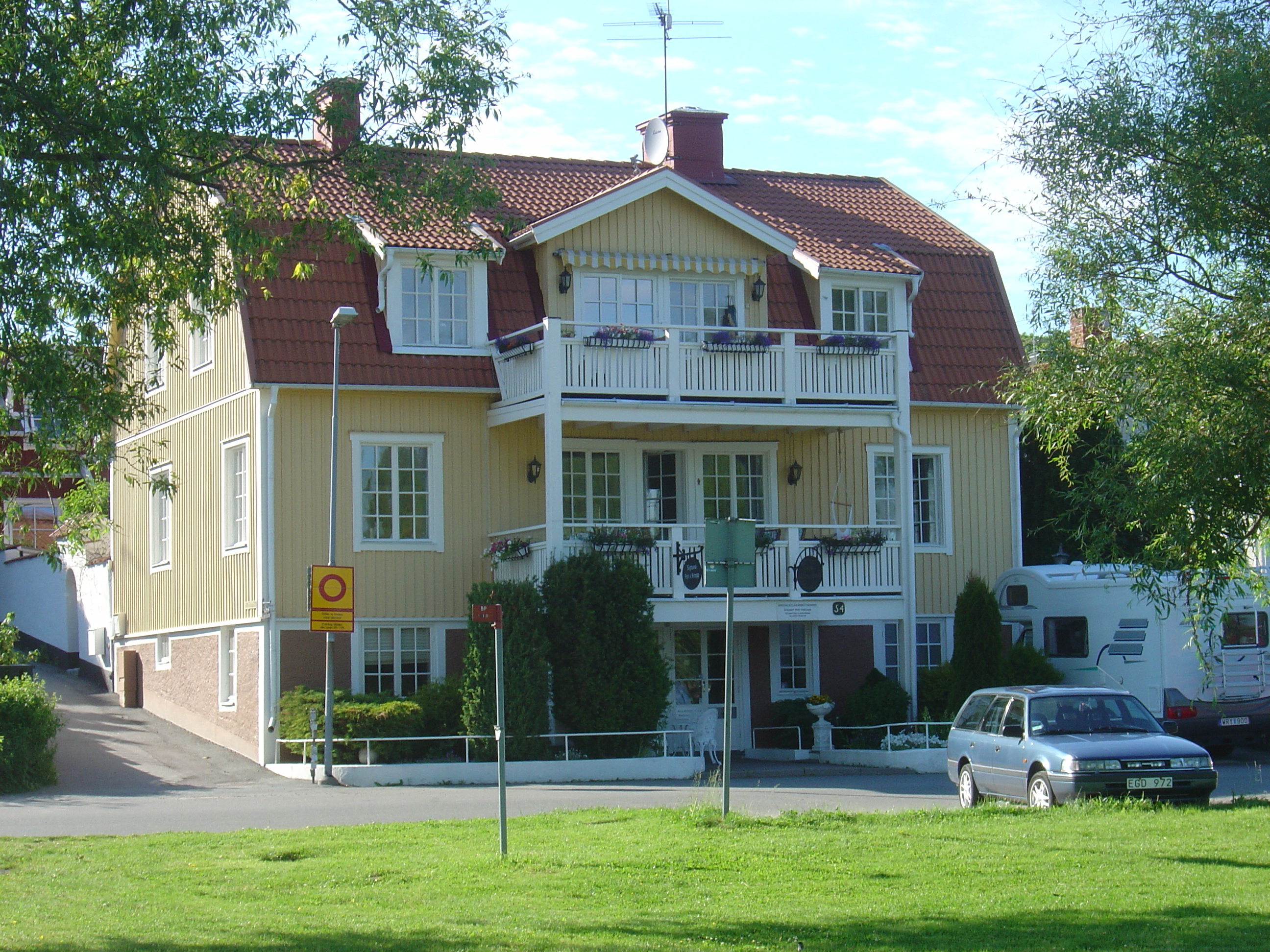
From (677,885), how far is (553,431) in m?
12.7

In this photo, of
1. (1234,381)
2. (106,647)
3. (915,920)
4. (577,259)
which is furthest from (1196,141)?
(106,647)

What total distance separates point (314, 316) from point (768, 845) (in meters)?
13.7

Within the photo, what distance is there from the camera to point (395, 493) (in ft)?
82.6

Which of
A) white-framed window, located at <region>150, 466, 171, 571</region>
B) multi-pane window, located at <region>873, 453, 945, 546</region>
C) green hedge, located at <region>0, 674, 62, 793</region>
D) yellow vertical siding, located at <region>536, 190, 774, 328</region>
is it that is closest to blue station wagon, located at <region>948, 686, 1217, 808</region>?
multi-pane window, located at <region>873, 453, 945, 546</region>

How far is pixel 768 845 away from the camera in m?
13.6

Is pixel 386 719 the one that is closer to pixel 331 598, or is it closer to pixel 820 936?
pixel 331 598

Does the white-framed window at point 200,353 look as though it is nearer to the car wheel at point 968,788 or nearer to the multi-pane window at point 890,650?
the multi-pane window at point 890,650

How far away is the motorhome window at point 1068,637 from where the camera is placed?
87.5 ft

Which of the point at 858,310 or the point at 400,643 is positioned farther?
the point at 858,310

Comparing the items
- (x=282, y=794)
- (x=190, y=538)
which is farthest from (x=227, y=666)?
(x=282, y=794)

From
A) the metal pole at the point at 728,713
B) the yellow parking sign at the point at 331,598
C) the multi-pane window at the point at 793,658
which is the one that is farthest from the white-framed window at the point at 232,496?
the metal pole at the point at 728,713

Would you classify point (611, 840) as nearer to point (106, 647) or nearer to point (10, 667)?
point (10, 667)

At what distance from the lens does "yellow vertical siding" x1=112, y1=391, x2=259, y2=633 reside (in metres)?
25.0

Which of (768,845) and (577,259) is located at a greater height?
(577,259)
